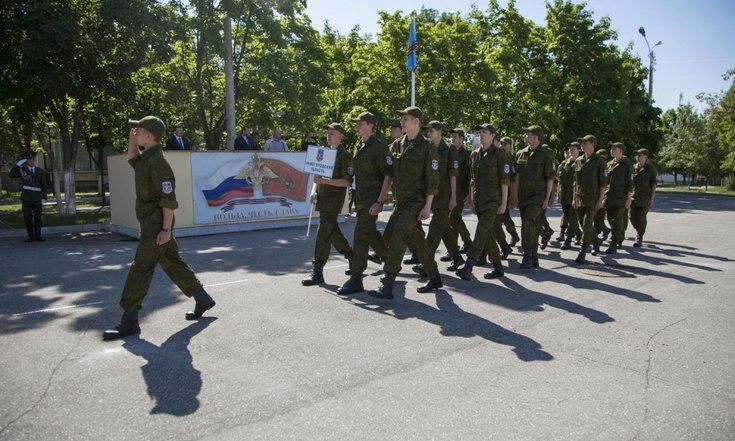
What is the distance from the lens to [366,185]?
22.3ft

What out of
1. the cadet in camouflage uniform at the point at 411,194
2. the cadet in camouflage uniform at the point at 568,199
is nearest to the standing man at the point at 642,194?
the cadet in camouflage uniform at the point at 568,199

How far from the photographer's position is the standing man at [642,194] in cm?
1126

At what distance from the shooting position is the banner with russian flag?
1297 cm

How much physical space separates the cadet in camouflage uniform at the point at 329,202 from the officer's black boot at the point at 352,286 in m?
0.40

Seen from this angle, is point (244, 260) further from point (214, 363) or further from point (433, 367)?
point (433, 367)

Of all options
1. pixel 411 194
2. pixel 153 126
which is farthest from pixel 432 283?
pixel 153 126

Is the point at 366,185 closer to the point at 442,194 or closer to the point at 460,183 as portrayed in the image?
the point at 442,194

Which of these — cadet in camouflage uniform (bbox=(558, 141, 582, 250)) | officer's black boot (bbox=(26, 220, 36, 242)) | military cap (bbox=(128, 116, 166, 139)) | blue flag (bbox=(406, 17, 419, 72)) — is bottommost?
officer's black boot (bbox=(26, 220, 36, 242))

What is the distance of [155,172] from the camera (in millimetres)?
4969

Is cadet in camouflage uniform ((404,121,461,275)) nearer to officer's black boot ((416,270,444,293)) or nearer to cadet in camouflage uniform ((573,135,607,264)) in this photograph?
officer's black boot ((416,270,444,293))

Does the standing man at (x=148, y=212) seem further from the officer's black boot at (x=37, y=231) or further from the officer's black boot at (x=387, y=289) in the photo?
the officer's black boot at (x=37, y=231)

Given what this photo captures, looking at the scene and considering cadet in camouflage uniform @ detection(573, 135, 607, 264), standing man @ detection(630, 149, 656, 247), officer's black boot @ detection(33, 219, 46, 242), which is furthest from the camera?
officer's black boot @ detection(33, 219, 46, 242)

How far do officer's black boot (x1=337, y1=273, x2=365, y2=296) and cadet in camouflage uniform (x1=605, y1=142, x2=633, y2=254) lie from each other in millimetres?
5808

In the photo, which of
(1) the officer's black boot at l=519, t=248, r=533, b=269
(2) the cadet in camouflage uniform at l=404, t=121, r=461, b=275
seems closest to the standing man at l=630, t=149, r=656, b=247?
(1) the officer's black boot at l=519, t=248, r=533, b=269
